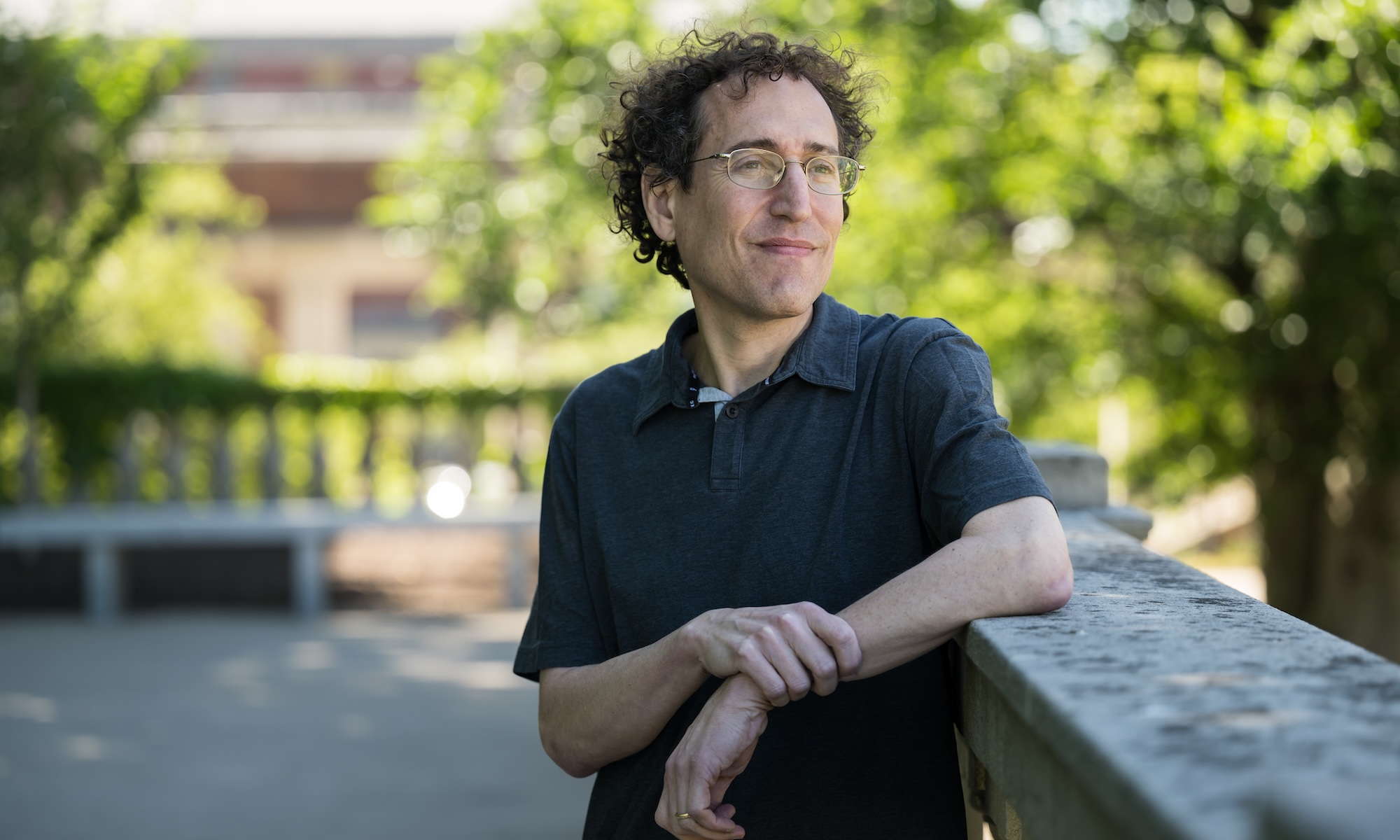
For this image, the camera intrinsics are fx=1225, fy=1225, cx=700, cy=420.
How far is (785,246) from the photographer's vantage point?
2070 millimetres

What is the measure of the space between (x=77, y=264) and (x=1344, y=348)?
7.64 meters

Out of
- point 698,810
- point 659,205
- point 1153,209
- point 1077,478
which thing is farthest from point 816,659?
point 1153,209

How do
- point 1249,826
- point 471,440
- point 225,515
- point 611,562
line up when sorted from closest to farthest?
point 1249,826, point 611,562, point 225,515, point 471,440

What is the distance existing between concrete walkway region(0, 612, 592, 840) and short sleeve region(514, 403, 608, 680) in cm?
197

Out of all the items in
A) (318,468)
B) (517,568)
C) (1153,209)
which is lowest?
(517,568)

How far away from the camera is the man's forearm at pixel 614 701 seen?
1791 mm

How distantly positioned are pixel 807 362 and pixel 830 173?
1.18 feet

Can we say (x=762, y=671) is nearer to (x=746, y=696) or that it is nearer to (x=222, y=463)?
(x=746, y=696)

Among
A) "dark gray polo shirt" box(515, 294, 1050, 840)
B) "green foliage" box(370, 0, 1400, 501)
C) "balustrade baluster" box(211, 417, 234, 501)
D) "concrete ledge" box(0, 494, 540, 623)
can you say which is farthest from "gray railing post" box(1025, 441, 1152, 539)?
"balustrade baluster" box(211, 417, 234, 501)

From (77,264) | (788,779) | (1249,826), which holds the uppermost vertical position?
(77,264)

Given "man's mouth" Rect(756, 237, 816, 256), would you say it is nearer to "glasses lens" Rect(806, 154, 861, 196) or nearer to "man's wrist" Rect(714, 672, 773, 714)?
"glasses lens" Rect(806, 154, 861, 196)

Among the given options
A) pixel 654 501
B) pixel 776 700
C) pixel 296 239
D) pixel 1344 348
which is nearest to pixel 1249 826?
pixel 776 700

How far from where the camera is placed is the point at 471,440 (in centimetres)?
809

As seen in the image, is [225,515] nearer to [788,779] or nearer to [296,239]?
[788,779]
